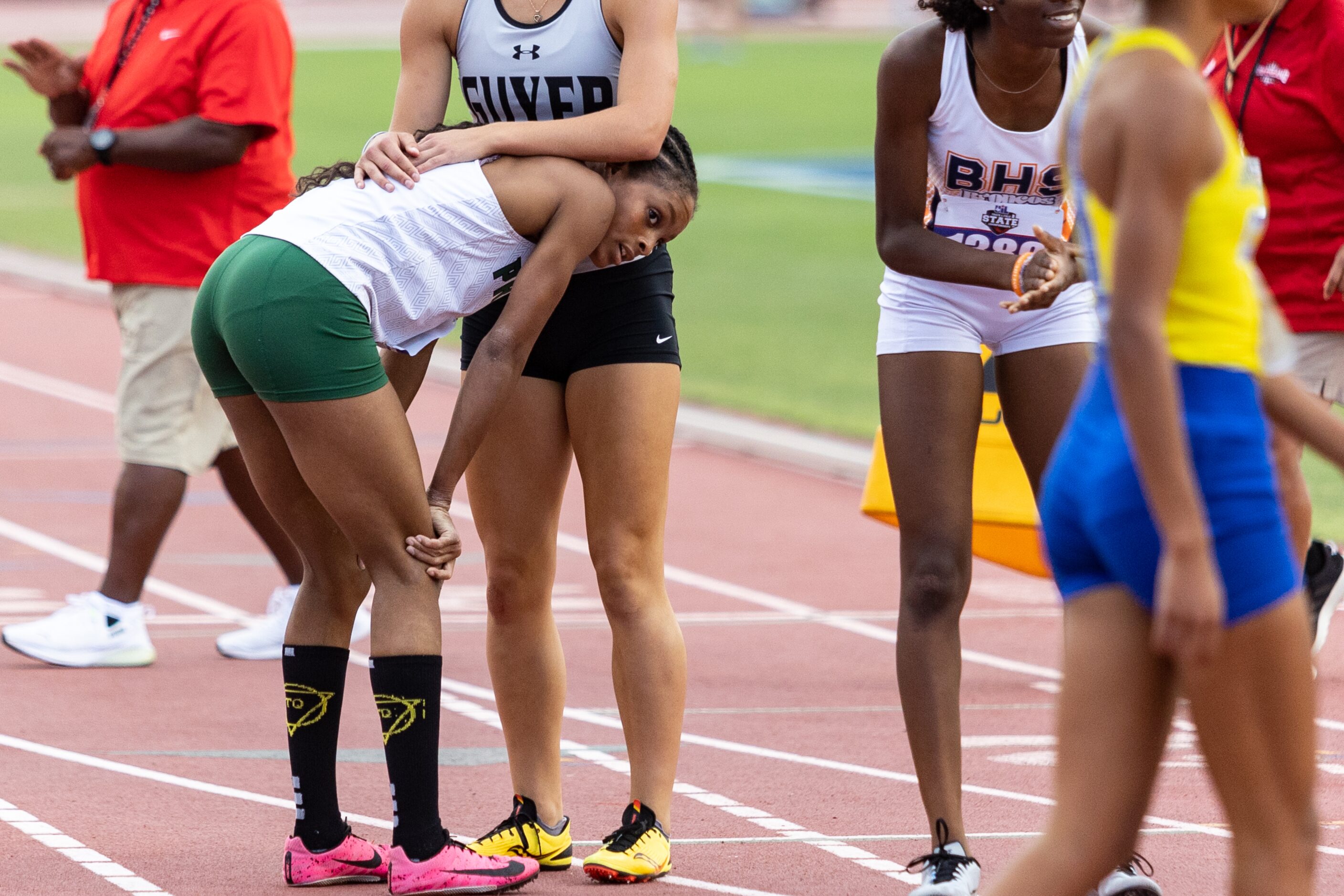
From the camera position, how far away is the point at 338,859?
14.5 feet

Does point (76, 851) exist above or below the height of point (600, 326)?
below

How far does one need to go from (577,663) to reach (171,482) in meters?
1.46

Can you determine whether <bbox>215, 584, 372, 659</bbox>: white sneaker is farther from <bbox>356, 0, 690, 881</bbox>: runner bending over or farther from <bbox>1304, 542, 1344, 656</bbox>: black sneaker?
<bbox>1304, 542, 1344, 656</bbox>: black sneaker

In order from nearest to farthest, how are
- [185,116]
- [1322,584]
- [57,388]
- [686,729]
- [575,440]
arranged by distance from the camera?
[575,440]
[686,729]
[1322,584]
[185,116]
[57,388]

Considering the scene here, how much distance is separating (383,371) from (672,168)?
792mm

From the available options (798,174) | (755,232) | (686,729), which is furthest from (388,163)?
(798,174)

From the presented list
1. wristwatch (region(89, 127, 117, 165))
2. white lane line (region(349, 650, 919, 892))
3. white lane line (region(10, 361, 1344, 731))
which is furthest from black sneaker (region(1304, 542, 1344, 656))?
wristwatch (region(89, 127, 117, 165))

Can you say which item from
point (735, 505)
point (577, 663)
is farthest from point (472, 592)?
point (735, 505)

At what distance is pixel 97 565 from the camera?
8.27 m

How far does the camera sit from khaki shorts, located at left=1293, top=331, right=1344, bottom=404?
18.9 feet

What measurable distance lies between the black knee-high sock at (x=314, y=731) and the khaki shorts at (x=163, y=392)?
97.6 inches

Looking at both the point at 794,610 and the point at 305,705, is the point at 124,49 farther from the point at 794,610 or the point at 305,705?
the point at 305,705

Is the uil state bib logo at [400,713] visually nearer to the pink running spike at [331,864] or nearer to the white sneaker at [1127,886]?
the pink running spike at [331,864]

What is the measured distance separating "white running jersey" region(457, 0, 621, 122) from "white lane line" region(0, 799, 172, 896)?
1863 mm
